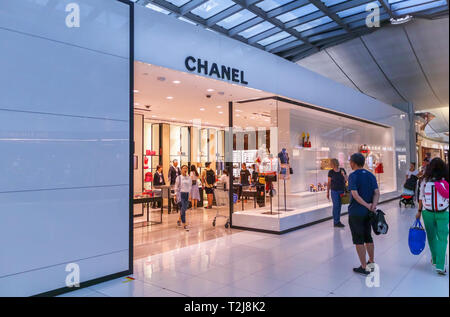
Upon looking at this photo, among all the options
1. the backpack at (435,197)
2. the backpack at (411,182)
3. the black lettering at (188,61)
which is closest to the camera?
the backpack at (435,197)

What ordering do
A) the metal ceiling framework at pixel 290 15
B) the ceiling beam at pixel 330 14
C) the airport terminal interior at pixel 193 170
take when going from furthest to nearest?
1. the ceiling beam at pixel 330 14
2. the metal ceiling framework at pixel 290 15
3. the airport terminal interior at pixel 193 170

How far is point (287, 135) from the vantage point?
29.0 feet

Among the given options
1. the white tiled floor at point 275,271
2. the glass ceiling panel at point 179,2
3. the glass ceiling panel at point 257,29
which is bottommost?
the white tiled floor at point 275,271

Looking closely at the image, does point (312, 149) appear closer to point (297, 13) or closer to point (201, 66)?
point (297, 13)

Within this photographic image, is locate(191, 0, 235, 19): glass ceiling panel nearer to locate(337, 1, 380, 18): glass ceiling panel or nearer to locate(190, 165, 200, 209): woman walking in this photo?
locate(337, 1, 380, 18): glass ceiling panel

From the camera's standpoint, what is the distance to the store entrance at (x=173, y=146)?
6.36 meters

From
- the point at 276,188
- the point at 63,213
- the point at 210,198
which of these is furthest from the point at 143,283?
the point at 210,198

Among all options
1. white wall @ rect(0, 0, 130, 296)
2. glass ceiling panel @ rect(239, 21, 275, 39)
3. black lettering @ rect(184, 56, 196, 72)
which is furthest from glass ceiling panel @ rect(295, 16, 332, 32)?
white wall @ rect(0, 0, 130, 296)

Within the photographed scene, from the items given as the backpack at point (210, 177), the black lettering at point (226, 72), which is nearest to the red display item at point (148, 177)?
the backpack at point (210, 177)

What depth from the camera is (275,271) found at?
4598 millimetres

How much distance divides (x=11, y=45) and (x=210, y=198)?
29.0 feet

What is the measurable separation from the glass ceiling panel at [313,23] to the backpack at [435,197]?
26.5 feet

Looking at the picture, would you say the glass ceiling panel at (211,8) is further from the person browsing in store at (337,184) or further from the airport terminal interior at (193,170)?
the person browsing in store at (337,184)

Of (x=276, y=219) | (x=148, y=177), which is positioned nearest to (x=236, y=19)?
(x=148, y=177)
